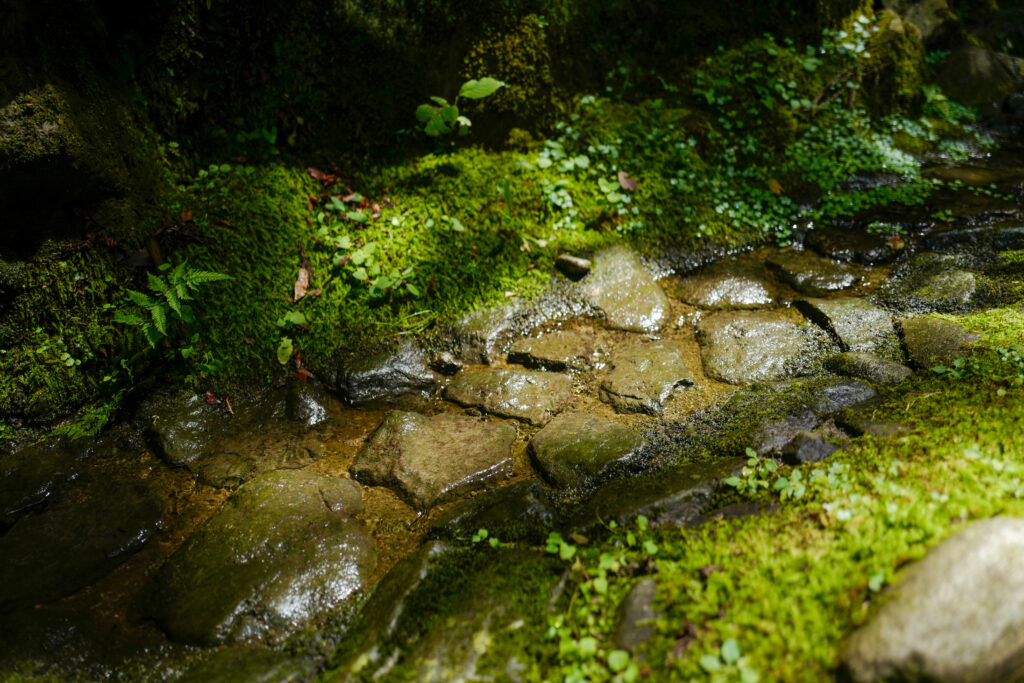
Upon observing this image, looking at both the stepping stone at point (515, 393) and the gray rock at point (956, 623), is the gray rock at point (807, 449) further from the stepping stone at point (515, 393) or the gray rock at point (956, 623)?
the stepping stone at point (515, 393)

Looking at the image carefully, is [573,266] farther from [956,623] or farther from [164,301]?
[956,623]

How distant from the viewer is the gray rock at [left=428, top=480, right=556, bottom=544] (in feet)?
9.76

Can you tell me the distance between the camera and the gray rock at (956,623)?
5.44 feet

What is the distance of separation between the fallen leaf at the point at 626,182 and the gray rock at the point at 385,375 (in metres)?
2.91

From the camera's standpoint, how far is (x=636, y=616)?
2.22 m

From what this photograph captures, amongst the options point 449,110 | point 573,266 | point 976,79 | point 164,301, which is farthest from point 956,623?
point 976,79

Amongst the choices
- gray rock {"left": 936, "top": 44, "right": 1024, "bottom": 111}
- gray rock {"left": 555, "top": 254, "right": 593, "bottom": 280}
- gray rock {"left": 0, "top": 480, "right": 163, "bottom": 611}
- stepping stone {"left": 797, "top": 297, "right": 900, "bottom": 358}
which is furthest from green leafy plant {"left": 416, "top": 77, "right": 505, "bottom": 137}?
gray rock {"left": 936, "top": 44, "right": 1024, "bottom": 111}

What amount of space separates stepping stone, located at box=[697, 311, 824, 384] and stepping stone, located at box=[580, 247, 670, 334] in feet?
1.49

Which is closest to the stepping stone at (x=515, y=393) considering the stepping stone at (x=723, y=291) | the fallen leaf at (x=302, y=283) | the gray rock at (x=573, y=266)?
the gray rock at (x=573, y=266)

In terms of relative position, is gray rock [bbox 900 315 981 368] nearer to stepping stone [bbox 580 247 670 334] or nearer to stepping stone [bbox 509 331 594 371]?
stepping stone [bbox 580 247 670 334]

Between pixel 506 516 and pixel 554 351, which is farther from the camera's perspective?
pixel 554 351

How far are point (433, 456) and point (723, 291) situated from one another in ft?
10.9

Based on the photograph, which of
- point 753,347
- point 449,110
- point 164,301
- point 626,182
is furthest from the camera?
point 626,182

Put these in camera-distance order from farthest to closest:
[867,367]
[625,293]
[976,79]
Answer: [976,79], [625,293], [867,367]
